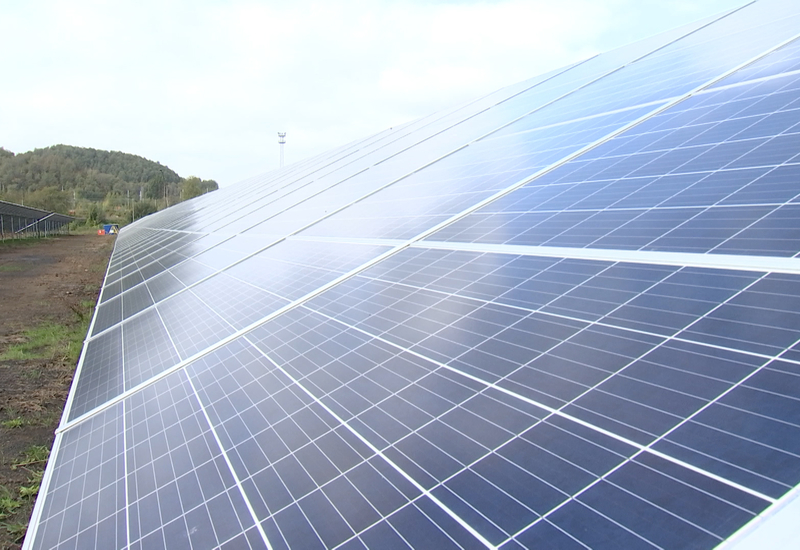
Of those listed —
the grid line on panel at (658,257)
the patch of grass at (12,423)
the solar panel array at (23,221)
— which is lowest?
the patch of grass at (12,423)

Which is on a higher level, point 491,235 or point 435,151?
point 435,151

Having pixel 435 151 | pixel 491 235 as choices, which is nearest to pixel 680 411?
pixel 491 235

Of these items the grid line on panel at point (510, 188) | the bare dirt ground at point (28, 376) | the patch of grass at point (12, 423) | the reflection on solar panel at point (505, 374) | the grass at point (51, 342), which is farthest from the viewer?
the grass at point (51, 342)

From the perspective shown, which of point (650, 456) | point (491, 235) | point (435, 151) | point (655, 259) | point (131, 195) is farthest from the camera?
point (131, 195)

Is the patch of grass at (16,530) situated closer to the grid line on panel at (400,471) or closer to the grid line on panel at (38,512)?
the grid line on panel at (38,512)

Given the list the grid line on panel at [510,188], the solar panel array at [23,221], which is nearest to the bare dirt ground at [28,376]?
the grid line on panel at [510,188]

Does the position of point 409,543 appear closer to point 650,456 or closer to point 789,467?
point 650,456
